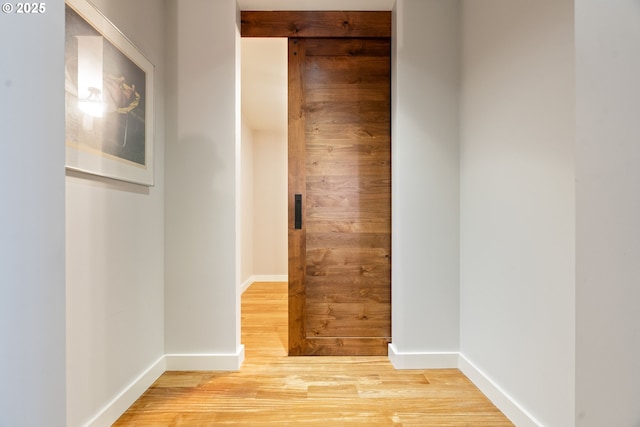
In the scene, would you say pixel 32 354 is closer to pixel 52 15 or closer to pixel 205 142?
pixel 52 15

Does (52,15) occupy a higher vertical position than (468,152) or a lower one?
higher

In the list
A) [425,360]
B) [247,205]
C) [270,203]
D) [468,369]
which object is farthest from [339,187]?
[270,203]

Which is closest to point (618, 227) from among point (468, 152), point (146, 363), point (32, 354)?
point (468, 152)

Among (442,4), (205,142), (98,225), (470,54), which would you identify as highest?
(442,4)

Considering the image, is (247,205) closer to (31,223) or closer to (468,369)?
(468,369)

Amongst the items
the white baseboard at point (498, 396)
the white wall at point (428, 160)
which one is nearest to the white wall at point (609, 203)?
the white baseboard at point (498, 396)

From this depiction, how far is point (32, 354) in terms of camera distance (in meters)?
0.77

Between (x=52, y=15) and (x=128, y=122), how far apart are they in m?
0.89

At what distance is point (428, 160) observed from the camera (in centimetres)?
213

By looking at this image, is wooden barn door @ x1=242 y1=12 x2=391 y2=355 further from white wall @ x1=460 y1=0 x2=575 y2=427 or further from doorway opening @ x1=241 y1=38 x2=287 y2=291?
doorway opening @ x1=241 y1=38 x2=287 y2=291

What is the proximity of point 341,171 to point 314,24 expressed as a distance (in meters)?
1.04

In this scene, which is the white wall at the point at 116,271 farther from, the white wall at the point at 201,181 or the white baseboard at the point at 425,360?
the white baseboard at the point at 425,360

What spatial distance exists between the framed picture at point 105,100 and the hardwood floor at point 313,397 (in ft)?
3.85

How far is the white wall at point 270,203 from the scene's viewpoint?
5359mm
